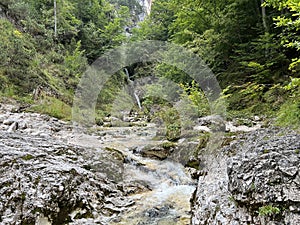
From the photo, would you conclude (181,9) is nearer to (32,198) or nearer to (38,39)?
(38,39)

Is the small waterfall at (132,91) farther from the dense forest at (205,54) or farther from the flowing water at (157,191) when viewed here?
the flowing water at (157,191)

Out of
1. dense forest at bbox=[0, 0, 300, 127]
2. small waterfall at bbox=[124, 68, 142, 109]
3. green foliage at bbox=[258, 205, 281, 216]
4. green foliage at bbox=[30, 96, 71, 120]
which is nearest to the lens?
green foliage at bbox=[258, 205, 281, 216]

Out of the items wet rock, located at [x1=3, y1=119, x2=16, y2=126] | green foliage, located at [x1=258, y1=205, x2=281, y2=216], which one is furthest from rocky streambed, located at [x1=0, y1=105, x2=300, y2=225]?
wet rock, located at [x1=3, y1=119, x2=16, y2=126]

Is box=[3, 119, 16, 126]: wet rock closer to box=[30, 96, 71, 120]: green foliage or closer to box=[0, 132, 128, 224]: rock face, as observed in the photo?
box=[30, 96, 71, 120]: green foliage

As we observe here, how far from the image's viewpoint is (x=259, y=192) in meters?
2.41

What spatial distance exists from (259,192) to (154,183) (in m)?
2.41

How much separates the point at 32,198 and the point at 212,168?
2707mm

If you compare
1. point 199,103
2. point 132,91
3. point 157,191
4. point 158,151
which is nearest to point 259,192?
point 157,191

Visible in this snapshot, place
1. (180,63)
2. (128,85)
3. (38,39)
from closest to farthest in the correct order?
(180,63) → (38,39) → (128,85)

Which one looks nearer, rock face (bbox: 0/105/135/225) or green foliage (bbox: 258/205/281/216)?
green foliage (bbox: 258/205/281/216)

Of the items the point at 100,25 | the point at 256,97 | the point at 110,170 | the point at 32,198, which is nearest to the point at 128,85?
the point at 100,25

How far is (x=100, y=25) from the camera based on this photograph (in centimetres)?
Answer: 2394

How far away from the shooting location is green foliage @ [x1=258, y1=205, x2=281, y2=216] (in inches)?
87.8

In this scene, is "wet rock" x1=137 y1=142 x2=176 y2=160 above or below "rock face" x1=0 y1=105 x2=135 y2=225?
above
